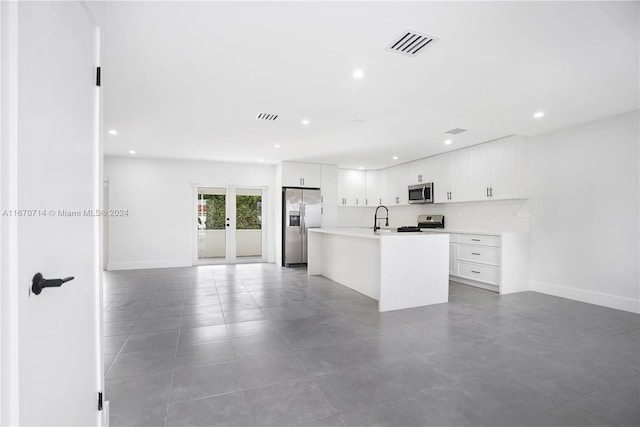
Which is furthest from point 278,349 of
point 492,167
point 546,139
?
point 546,139

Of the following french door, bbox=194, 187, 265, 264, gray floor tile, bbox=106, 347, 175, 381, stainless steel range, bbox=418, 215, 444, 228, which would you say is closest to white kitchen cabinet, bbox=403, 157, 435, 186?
stainless steel range, bbox=418, 215, 444, 228

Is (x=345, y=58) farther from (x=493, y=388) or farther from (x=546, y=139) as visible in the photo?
(x=546, y=139)

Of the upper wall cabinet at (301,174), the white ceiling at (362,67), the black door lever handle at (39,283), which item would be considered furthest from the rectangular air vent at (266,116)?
the black door lever handle at (39,283)

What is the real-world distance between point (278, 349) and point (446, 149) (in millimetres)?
4977

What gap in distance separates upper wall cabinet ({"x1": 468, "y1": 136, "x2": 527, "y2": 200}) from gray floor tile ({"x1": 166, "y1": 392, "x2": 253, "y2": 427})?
5006 millimetres

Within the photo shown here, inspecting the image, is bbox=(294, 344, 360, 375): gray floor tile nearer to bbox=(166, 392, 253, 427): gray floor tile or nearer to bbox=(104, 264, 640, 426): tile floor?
bbox=(104, 264, 640, 426): tile floor

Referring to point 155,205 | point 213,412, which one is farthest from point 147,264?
point 213,412

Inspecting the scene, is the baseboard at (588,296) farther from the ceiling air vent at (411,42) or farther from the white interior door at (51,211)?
the white interior door at (51,211)

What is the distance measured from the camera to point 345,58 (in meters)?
2.65

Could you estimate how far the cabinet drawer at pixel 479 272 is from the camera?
4949mm

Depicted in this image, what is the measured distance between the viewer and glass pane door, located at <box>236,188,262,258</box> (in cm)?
789

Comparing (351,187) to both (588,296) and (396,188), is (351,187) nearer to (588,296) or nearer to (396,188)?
(396,188)

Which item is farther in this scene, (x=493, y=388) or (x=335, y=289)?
(x=335, y=289)

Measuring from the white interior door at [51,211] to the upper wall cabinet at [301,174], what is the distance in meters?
5.77
